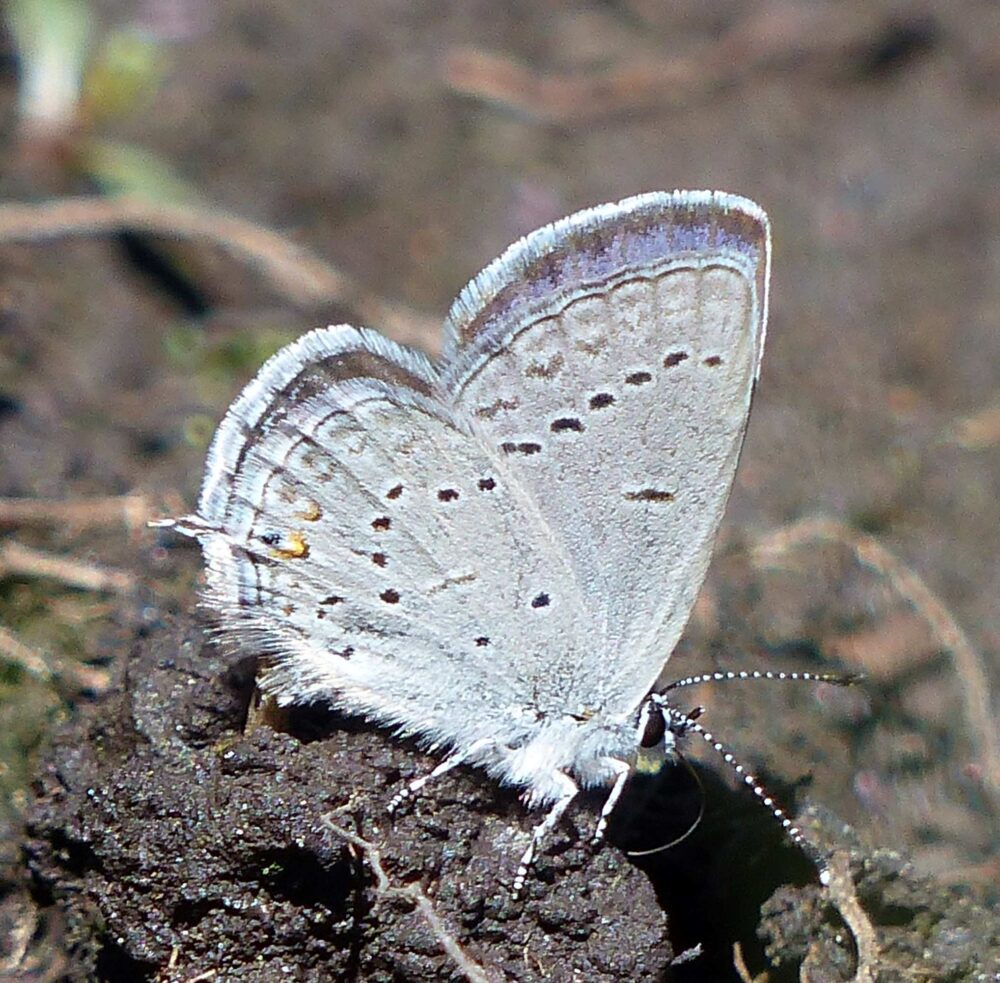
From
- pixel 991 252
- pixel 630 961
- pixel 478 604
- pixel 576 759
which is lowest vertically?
pixel 630 961

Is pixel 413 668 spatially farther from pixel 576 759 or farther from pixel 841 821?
pixel 841 821

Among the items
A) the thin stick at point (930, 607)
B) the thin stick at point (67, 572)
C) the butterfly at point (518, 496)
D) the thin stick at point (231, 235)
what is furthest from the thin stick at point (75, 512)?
the thin stick at point (930, 607)

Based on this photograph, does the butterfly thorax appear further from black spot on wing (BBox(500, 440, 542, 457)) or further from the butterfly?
black spot on wing (BBox(500, 440, 542, 457))

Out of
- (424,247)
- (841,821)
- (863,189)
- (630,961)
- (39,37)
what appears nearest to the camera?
(630,961)

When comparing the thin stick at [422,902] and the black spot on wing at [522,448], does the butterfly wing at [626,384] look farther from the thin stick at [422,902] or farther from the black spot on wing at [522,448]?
the thin stick at [422,902]

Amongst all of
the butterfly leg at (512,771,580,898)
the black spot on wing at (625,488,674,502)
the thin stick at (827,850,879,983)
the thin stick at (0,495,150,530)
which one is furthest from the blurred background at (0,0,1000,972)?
the black spot on wing at (625,488,674,502)

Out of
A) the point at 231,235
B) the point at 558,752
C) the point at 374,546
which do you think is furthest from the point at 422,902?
the point at 231,235

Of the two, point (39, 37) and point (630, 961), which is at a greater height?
point (39, 37)

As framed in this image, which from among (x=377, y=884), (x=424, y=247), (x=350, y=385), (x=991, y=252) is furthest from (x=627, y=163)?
(x=377, y=884)
